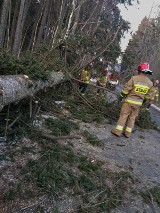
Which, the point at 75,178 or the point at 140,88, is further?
the point at 140,88

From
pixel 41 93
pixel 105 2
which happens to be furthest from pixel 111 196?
pixel 105 2

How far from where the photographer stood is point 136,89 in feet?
21.9

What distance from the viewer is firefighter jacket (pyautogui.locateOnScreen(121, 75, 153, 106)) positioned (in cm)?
666

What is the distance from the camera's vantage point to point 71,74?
8.55 meters

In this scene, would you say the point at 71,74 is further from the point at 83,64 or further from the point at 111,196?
the point at 111,196

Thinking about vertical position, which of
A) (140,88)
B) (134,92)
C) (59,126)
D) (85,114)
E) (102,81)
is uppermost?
(140,88)

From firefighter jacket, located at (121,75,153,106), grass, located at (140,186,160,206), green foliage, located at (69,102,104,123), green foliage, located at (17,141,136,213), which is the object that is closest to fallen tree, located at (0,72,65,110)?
green foliage, located at (17,141,136,213)

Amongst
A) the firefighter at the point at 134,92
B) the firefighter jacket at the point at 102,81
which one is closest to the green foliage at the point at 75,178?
the firefighter at the point at 134,92

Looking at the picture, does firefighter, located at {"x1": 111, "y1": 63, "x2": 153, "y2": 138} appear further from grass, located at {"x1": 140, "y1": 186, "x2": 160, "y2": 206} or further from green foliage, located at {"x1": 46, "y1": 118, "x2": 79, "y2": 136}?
grass, located at {"x1": 140, "y1": 186, "x2": 160, "y2": 206}

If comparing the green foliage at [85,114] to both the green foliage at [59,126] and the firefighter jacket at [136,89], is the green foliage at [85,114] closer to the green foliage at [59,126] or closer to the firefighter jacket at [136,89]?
the firefighter jacket at [136,89]

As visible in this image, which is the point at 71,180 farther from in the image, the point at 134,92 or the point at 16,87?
the point at 134,92

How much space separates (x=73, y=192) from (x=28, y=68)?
2.63 metres

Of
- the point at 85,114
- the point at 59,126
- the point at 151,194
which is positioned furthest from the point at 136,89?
the point at 151,194

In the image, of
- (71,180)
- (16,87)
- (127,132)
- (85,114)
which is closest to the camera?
(71,180)
